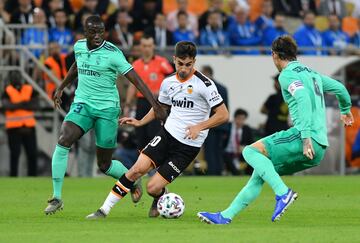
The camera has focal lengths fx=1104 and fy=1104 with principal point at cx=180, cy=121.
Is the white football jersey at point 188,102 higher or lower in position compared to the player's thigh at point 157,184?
higher

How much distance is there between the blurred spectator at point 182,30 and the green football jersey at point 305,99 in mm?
12942

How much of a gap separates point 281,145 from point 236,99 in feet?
46.4

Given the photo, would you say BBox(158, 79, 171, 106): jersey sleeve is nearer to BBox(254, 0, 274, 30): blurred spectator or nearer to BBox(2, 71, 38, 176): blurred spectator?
BBox(2, 71, 38, 176): blurred spectator

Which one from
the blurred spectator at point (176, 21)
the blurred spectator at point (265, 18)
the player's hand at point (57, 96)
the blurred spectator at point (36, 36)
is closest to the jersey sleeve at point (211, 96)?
the player's hand at point (57, 96)

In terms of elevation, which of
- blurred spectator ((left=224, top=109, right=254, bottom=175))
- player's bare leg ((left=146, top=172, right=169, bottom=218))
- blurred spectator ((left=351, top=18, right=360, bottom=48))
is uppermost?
player's bare leg ((left=146, top=172, right=169, bottom=218))

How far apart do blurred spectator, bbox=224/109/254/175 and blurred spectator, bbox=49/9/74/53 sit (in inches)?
160

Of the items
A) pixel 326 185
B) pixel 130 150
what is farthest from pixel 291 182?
pixel 130 150

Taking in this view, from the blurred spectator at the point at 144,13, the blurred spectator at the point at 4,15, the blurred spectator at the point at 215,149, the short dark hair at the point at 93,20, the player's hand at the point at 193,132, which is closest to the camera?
the player's hand at the point at 193,132

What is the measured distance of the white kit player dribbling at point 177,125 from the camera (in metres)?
12.6

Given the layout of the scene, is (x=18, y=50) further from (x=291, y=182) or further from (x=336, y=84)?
(x=336, y=84)

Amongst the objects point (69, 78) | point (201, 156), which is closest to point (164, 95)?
point (69, 78)

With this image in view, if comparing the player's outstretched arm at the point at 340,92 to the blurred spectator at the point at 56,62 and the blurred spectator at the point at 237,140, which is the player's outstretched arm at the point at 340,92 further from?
the blurred spectator at the point at 237,140

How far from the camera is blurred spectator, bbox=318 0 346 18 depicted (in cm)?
2831

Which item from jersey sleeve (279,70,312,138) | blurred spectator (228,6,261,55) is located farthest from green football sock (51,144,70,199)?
blurred spectator (228,6,261,55)
